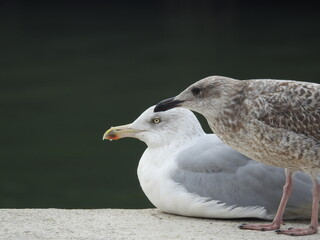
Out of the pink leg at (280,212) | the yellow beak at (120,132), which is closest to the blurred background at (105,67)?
the yellow beak at (120,132)

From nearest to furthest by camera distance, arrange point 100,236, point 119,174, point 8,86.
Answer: point 100,236 < point 119,174 < point 8,86

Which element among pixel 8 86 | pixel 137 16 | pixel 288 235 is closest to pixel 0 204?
pixel 288 235

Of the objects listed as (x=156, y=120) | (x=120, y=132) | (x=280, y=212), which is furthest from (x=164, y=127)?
(x=280, y=212)

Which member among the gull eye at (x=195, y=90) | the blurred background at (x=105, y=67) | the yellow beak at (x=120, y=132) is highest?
the gull eye at (x=195, y=90)

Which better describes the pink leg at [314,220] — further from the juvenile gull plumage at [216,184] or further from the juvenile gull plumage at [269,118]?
the juvenile gull plumage at [216,184]

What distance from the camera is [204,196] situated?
530 centimetres

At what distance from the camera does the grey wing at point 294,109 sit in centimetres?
466

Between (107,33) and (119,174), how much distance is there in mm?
10994

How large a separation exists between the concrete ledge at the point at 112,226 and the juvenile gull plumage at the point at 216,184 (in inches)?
3.3

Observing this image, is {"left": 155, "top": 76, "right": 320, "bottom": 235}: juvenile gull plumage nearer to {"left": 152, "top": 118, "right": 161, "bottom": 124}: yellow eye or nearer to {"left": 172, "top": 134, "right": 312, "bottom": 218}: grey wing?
{"left": 172, "top": 134, "right": 312, "bottom": 218}: grey wing

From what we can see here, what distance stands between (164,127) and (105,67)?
11.1 m

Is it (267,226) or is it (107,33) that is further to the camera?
(107,33)

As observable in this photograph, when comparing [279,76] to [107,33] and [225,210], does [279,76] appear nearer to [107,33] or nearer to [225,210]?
[107,33]

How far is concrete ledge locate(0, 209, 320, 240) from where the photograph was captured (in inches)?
185
